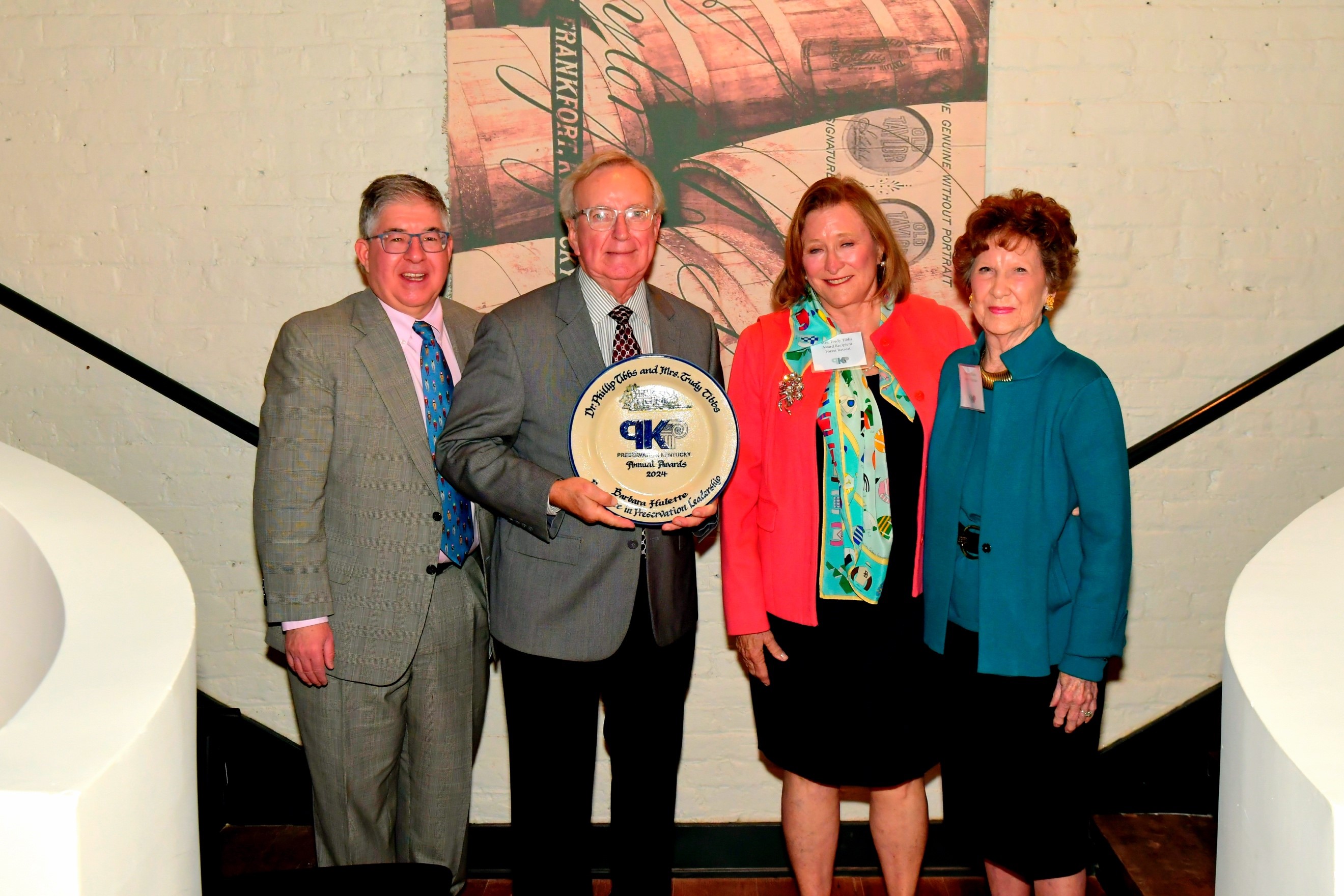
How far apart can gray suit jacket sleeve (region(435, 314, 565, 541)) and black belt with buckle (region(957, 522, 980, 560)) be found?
78cm

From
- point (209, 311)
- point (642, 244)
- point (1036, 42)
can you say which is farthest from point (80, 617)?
point (1036, 42)

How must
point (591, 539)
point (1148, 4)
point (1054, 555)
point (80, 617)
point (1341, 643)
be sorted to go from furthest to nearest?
point (1148, 4) < point (591, 539) < point (1054, 555) < point (80, 617) < point (1341, 643)

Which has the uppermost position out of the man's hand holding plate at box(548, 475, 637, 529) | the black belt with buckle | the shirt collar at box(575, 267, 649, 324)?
the shirt collar at box(575, 267, 649, 324)

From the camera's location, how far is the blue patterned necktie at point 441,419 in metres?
2.27

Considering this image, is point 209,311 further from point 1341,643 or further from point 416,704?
point 1341,643

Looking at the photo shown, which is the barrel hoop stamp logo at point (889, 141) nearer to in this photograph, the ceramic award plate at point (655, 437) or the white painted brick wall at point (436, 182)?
the white painted brick wall at point (436, 182)

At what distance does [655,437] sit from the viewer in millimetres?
2113

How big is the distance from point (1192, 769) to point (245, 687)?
273 cm

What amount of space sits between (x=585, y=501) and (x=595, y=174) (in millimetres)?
680

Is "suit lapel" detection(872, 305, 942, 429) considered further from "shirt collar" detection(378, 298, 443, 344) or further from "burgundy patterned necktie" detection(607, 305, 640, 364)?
"shirt collar" detection(378, 298, 443, 344)

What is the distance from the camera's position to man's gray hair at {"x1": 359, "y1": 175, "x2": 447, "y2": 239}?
7.37 feet

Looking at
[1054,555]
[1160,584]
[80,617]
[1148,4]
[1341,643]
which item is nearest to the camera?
[1341,643]

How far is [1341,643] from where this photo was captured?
1247 mm

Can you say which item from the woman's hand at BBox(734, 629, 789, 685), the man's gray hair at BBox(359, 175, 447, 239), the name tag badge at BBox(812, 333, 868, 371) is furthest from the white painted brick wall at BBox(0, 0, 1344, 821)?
the name tag badge at BBox(812, 333, 868, 371)
